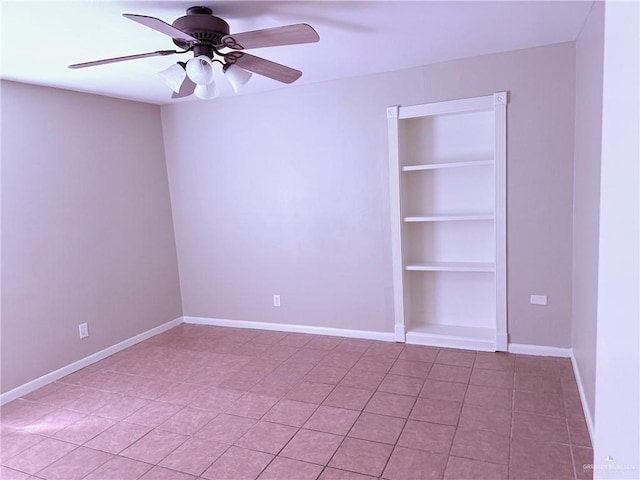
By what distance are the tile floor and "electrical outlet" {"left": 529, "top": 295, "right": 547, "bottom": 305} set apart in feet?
1.38

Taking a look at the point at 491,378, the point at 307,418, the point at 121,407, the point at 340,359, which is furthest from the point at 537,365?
the point at 121,407

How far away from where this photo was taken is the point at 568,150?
292 centimetres

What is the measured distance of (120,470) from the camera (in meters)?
2.15

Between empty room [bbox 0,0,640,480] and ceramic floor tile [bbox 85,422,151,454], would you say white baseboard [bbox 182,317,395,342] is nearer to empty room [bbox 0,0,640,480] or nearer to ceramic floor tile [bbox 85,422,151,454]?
empty room [bbox 0,0,640,480]

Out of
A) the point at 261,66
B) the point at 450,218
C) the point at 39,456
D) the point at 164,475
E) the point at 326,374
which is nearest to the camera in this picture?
the point at 164,475

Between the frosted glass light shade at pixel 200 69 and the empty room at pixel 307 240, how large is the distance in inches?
0.6

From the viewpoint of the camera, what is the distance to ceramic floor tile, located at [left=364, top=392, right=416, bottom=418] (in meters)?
2.54

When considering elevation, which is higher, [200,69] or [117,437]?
[200,69]

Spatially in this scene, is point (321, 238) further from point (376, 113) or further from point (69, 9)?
point (69, 9)

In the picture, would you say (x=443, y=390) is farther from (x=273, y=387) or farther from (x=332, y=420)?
(x=273, y=387)

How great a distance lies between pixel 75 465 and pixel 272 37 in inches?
94.7

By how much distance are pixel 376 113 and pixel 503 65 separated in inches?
38.9

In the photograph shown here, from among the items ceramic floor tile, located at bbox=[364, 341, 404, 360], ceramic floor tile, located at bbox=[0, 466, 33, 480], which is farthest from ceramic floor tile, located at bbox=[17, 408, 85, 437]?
ceramic floor tile, located at bbox=[364, 341, 404, 360]

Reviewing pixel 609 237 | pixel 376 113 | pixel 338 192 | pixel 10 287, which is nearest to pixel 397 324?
pixel 338 192
